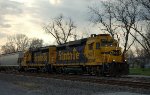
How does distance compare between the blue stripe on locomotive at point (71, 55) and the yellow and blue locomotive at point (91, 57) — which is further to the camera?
the blue stripe on locomotive at point (71, 55)

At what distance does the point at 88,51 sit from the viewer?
32.0 metres

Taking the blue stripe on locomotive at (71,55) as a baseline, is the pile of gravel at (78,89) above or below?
below

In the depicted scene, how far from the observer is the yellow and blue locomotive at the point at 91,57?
29.3 meters

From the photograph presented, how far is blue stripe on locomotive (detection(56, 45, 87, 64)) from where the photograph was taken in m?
33.3

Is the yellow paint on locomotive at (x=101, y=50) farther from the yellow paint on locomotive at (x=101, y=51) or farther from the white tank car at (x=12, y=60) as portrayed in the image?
the white tank car at (x=12, y=60)

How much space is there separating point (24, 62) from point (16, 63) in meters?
5.00

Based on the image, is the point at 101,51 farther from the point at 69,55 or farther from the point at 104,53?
the point at 69,55

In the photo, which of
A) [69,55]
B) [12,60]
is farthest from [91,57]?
[12,60]

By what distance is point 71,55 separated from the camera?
116 ft

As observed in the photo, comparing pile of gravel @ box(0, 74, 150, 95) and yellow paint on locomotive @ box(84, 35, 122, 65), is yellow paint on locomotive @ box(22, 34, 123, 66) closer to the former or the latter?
yellow paint on locomotive @ box(84, 35, 122, 65)

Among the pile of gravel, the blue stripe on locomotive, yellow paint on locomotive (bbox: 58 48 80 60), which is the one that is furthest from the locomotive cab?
the pile of gravel

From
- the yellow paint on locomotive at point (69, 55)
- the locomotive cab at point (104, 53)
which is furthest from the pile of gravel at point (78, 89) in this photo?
the yellow paint on locomotive at point (69, 55)

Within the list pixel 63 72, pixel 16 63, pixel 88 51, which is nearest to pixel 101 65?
pixel 88 51

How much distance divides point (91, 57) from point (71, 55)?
15.5 ft
